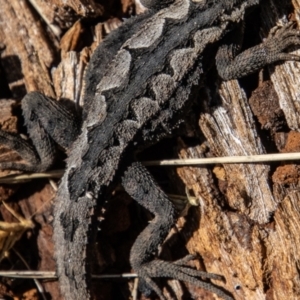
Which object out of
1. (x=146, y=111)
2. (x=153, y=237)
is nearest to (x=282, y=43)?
(x=146, y=111)

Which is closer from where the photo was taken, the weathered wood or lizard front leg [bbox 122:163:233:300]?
the weathered wood

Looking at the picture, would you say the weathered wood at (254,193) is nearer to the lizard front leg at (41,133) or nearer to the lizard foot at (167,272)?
the lizard foot at (167,272)

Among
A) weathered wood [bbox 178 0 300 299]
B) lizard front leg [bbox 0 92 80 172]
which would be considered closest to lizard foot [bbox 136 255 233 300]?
weathered wood [bbox 178 0 300 299]

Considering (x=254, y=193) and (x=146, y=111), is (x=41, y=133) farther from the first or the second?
(x=254, y=193)

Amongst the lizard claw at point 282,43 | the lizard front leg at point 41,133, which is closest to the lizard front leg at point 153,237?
the lizard front leg at point 41,133

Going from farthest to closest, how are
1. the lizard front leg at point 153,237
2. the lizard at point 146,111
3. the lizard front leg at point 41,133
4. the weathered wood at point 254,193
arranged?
the lizard front leg at point 41,133, the lizard front leg at point 153,237, the lizard at point 146,111, the weathered wood at point 254,193

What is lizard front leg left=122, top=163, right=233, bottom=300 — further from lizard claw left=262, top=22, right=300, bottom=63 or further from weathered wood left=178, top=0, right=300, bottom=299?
lizard claw left=262, top=22, right=300, bottom=63

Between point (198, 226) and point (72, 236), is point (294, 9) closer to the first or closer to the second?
point (198, 226)
